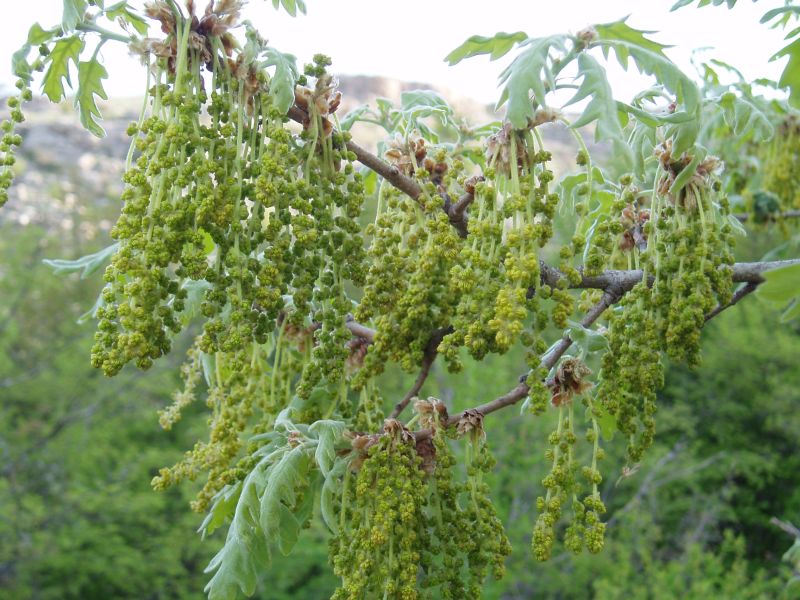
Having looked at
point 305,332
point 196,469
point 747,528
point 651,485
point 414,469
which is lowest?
point 747,528

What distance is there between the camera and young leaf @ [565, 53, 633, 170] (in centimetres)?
139

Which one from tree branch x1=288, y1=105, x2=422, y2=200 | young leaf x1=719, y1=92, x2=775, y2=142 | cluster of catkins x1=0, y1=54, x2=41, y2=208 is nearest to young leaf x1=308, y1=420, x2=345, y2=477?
tree branch x1=288, y1=105, x2=422, y2=200

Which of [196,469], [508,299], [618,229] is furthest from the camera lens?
[196,469]

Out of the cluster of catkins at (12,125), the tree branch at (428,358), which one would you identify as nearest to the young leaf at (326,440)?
the tree branch at (428,358)

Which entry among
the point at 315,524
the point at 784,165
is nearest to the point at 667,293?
the point at 784,165

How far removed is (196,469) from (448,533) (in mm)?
725

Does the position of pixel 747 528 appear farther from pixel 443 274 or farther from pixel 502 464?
pixel 443 274

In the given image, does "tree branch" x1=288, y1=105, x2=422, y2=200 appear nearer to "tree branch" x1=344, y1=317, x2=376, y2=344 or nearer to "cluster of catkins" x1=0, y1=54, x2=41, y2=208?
"tree branch" x1=344, y1=317, x2=376, y2=344

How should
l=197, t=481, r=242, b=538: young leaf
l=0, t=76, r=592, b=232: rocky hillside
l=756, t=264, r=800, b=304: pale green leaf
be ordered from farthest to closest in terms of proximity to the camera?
l=0, t=76, r=592, b=232: rocky hillside
l=197, t=481, r=242, b=538: young leaf
l=756, t=264, r=800, b=304: pale green leaf

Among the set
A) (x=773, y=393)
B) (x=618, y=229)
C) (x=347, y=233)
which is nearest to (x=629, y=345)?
(x=618, y=229)

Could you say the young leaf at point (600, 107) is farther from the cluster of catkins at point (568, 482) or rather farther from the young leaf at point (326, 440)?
the young leaf at point (326, 440)

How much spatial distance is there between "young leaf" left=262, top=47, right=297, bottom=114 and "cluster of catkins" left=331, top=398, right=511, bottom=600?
0.70 meters

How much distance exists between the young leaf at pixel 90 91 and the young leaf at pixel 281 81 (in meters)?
0.47

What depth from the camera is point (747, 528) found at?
1190 cm
